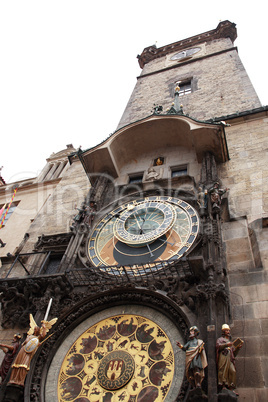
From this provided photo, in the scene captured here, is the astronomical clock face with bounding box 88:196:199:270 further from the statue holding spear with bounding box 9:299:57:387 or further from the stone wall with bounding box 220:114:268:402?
the statue holding spear with bounding box 9:299:57:387

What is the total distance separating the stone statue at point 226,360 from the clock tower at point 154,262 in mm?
96

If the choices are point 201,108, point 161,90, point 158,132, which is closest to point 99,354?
point 158,132

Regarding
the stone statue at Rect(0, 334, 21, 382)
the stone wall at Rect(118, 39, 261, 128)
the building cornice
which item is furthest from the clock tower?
the building cornice

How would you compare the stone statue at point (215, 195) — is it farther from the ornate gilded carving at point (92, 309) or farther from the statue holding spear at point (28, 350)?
the statue holding spear at point (28, 350)

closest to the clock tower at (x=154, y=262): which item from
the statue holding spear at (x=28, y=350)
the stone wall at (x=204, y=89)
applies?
the statue holding spear at (x=28, y=350)

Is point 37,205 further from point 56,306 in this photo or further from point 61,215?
point 56,306

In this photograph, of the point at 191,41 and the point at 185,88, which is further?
the point at 191,41

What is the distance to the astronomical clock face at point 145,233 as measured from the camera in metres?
7.55

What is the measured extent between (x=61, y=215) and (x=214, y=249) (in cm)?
585

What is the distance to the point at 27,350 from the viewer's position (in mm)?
5770

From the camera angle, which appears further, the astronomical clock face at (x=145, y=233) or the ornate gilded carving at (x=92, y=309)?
the astronomical clock face at (x=145, y=233)

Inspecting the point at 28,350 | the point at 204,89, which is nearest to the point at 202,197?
the point at 28,350

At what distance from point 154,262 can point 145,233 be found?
1.55 metres

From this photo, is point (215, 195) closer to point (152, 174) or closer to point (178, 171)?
point (178, 171)
